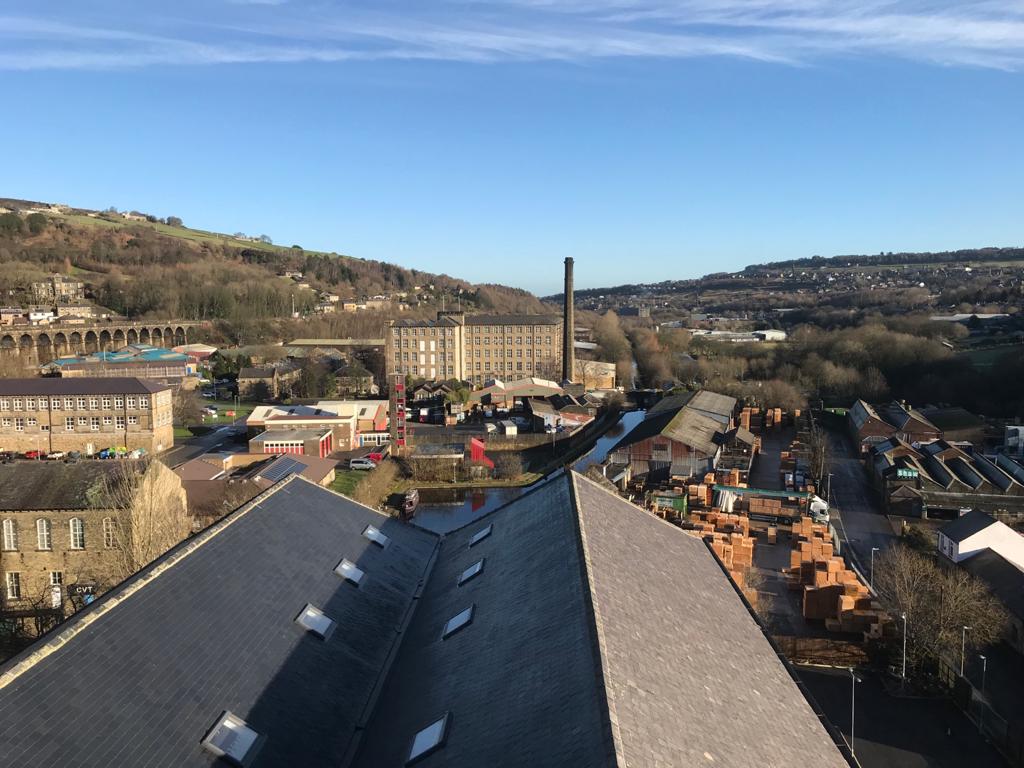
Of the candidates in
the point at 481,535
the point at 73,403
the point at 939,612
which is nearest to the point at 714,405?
the point at 939,612

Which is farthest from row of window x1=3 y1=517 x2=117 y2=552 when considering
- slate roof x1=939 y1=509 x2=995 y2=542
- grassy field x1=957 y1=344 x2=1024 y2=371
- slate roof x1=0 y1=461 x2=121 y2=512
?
grassy field x1=957 y1=344 x2=1024 y2=371

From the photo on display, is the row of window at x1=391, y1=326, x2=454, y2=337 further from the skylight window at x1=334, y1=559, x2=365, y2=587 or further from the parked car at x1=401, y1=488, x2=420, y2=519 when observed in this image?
the skylight window at x1=334, y1=559, x2=365, y2=587

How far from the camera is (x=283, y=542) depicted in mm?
10312

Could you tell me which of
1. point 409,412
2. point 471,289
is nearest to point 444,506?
point 409,412

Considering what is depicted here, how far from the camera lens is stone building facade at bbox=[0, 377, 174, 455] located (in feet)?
112

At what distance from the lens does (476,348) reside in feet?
195

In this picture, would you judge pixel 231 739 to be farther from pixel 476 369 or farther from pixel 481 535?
pixel 476 369

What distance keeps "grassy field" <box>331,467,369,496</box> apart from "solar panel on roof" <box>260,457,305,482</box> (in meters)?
1.68

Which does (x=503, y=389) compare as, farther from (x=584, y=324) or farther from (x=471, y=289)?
(x=471, y=289)

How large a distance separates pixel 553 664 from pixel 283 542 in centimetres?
522

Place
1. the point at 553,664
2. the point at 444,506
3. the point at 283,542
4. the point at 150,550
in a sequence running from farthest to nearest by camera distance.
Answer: the point at 444,506
the point at 150,550
the point at 283,542
the point at 553,664

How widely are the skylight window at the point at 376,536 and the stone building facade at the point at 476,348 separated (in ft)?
148

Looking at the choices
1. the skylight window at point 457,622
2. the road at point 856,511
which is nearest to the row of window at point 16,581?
the skylight window at point 457,622

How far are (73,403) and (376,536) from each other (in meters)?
28.9
